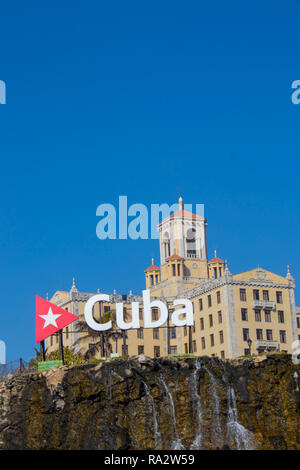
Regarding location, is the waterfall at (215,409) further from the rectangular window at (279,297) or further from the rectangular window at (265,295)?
the rectangular window at (279,297)

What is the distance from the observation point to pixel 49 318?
110 m

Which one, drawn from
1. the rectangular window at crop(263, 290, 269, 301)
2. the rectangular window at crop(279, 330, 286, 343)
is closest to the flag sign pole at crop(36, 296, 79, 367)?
the rectangular window at crop(263, 290, 269, 301)

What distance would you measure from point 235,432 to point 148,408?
33.2 feet

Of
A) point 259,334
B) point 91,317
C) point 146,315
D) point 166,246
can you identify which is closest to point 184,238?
point 166,246

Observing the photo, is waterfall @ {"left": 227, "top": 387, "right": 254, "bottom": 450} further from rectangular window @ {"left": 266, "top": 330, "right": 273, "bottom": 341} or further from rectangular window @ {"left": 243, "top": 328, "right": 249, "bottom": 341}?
rectangular window @ {"left": 266, "top": 330, "right": 273, "bottom": 341}

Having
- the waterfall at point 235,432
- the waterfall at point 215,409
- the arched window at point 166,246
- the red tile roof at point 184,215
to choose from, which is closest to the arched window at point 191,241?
the red tile roof at point 184,215

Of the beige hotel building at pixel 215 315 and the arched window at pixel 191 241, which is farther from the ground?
the arched window at pixel 191 241

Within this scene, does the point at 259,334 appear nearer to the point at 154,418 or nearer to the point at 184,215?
the point at 184,215

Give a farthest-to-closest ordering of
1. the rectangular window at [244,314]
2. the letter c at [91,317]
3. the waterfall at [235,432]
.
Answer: the rectangular window at [244,314] → the letter c at [91,317] → the waterfall at [235,432]

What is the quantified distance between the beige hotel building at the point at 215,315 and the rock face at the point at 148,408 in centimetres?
3632

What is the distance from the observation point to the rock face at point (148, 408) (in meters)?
99.2

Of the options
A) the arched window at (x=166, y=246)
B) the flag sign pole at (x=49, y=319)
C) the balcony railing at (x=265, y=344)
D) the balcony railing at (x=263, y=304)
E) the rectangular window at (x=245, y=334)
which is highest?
the arched window at (x=166, y=246)

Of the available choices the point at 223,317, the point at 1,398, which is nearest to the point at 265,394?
the point at 1,398
